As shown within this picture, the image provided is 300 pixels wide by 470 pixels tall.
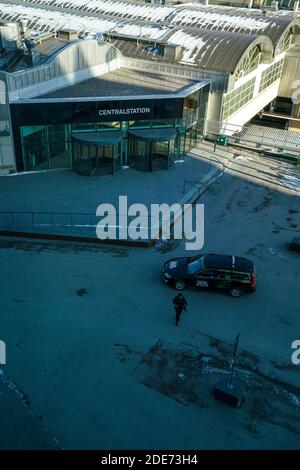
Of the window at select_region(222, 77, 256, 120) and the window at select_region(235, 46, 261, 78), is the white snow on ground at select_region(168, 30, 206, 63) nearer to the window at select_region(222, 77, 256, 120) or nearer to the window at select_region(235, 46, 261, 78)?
the window at select_region(235, 46, 261, 78)

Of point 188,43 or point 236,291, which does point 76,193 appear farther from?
point 188,43

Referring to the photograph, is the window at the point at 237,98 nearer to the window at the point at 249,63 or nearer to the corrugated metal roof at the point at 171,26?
the window at the point at 249,63

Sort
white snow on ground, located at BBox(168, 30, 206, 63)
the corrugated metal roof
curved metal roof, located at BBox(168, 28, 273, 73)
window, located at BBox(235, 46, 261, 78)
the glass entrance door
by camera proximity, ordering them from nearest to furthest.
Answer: the glass entrance door
curved metal roof, located at BBox(168, 28, 273, 73)
the corrugated metal roof
white snow on ground, located at BBox(168, 30, 206, 63)
window, located at BBox(235, 46, 261, 78)

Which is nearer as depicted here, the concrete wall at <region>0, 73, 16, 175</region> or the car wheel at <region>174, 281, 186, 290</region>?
the car wheel at <region>174, 281, 186, 290</region>

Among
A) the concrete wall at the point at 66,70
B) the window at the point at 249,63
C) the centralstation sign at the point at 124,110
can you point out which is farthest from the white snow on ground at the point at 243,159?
the concrete wall at the point at 66,70

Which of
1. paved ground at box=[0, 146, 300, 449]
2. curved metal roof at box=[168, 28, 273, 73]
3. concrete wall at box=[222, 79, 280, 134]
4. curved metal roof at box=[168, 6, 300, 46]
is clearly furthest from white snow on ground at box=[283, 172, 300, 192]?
curved metal roof at box=[168, 6, 300, 46]

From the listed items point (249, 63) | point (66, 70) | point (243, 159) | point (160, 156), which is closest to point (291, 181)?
point (243, 159)

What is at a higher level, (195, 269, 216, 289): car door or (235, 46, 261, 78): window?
(235, 46, 261, 78): window

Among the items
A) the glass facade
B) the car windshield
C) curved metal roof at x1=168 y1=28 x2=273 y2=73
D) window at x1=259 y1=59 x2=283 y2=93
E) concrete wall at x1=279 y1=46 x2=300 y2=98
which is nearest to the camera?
the car windshield
